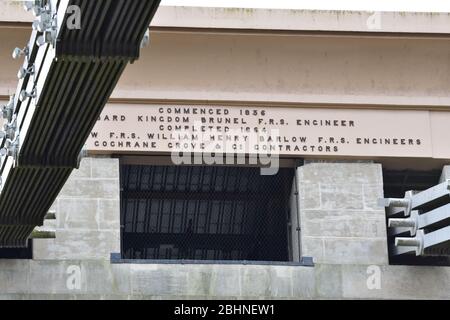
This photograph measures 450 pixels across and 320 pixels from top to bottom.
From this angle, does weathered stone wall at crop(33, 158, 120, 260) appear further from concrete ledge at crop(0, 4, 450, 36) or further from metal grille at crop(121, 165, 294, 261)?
concrete ledge at crop(0, 4, 450, 36)

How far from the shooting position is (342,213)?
2961 centimetres

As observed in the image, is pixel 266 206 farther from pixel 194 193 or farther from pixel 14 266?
pixel 14 266

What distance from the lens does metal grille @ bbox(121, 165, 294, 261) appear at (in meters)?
31.8

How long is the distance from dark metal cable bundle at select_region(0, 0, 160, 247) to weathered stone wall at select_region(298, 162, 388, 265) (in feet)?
26.7

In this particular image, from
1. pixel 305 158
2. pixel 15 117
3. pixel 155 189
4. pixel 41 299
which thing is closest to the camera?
pixel 15 117

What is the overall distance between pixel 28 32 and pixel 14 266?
527 cm

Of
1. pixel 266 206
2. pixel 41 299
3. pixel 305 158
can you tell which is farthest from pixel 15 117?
pixel 266 206

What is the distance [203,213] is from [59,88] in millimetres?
16073

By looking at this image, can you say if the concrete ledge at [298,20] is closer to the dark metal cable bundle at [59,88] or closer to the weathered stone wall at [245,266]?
the weathered stone wall at [245,266]

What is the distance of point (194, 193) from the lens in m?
32.2

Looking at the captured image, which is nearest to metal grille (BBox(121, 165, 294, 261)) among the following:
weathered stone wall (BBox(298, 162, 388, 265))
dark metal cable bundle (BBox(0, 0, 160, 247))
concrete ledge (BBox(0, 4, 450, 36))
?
weathered stone wall (BBox(298, 162, 388, 265))

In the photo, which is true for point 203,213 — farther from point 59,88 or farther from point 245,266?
point 59,88

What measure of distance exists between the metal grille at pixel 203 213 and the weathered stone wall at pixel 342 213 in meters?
1.72

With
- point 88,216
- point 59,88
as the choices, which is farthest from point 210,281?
point 59,88
